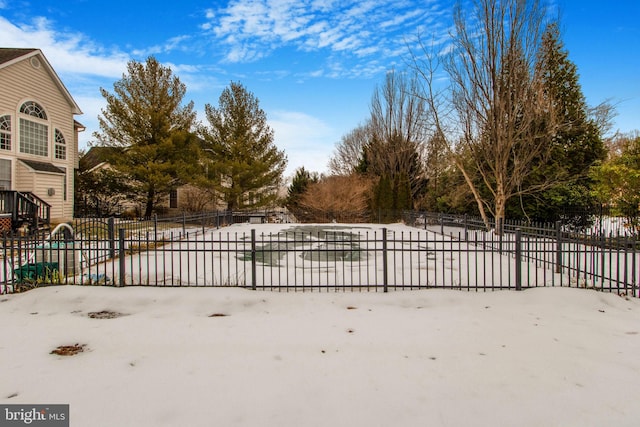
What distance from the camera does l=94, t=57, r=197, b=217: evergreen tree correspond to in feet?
81.9

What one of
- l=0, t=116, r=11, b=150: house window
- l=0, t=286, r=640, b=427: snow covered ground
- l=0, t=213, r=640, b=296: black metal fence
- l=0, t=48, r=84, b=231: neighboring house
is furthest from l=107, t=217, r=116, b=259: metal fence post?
l=0, t=116, r=11, b=150: house window

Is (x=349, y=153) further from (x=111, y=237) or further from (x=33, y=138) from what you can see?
(x=111, y=237)

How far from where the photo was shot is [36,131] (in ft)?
65.7

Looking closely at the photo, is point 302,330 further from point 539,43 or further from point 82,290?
point 539,43

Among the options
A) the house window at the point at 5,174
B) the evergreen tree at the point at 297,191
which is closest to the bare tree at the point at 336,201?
the evergreen tree at the point at 297,191

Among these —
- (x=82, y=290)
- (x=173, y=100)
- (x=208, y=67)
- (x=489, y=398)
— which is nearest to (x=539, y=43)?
(x=208, y=67)

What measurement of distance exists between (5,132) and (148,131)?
8.67 m

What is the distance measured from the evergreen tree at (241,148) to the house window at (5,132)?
11820 millimetres

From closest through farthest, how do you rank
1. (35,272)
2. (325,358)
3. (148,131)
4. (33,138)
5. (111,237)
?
1. (325,358)
2. (35,272)
3. (111,237)
4. (33,138)
5. (148,131)

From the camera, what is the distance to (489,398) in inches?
129

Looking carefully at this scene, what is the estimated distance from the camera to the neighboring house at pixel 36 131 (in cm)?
1812

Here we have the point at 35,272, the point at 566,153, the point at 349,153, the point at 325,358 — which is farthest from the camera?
the point at 349,153

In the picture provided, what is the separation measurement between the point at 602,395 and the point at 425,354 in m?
1.64

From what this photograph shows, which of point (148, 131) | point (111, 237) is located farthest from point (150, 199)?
point (111, 237)
